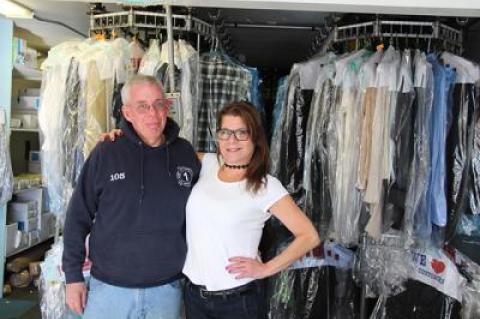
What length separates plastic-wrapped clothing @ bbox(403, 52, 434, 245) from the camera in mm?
2113

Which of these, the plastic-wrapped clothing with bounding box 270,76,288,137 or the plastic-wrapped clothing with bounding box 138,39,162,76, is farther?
the plastic-wrapped clothing with bounding box 270,76,288,137

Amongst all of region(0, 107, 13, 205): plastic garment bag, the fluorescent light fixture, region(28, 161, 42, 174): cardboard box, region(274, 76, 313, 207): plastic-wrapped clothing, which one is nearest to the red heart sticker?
region(274, 76, 313, 207): plastic-wrapped clothing

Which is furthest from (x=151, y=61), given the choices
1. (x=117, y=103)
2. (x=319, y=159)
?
(x=319, y=159)

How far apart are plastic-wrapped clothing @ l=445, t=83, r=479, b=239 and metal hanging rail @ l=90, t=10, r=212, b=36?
4.56 feet

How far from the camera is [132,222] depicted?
1563mm

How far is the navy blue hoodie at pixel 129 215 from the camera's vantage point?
1.56 m

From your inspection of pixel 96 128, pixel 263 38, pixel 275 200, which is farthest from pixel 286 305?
pixel 263 38

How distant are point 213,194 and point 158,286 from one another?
0.38 metres

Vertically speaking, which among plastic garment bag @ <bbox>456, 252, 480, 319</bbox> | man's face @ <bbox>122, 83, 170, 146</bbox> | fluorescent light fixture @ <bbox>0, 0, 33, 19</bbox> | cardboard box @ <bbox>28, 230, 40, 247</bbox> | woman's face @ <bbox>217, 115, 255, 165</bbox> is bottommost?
cardboard box @ <bbox>28, 230, 40, 247</bbox>

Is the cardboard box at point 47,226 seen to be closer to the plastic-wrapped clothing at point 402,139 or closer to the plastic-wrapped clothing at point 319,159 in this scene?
the plastic-wrapped clothing at point 319,159

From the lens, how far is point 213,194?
1.57m

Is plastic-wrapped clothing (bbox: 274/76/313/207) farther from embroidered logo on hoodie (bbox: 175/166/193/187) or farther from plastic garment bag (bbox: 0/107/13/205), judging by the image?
plastic garment bag (bbox: 0/107/13/205)

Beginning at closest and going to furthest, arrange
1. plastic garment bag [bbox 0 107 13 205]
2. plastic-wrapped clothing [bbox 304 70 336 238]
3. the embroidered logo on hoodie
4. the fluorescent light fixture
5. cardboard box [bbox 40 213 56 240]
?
1. the embroidered logo on hoodie
2. plastic-wrapped clothing [bbox 304 70 336 238]
3. the fluorescent light fixture
4. plastic garment bag [bbox 0 107 13 205]
5. cardboard box [bbox 40 213 56 240]

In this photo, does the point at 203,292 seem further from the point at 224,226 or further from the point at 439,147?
the point at 439,147
